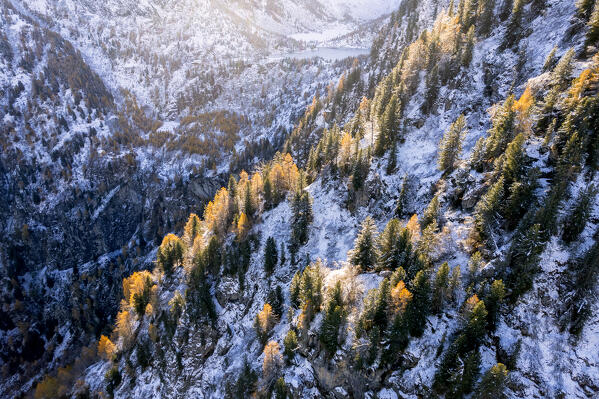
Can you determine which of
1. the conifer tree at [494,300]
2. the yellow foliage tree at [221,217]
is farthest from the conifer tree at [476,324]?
the yellow foliage tree at [221,217]

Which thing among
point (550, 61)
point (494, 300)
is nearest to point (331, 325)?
point (494, 300)

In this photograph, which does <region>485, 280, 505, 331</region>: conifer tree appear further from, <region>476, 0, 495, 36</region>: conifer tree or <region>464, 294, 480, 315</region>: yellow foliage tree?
<region>476, 0, 495, 36</region>: conifer tree

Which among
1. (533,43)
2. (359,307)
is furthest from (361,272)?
(533,43)

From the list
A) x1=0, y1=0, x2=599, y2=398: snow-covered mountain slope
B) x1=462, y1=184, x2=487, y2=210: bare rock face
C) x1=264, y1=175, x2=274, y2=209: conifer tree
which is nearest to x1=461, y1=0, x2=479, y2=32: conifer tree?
x1=0, y1=0, x2=599, y2=398: snow-covered mountain slope

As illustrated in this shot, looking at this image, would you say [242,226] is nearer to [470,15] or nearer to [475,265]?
[475,265]

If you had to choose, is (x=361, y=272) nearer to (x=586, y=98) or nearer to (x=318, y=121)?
(x=586, y=98)

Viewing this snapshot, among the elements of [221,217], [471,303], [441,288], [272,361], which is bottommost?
[272,361]
